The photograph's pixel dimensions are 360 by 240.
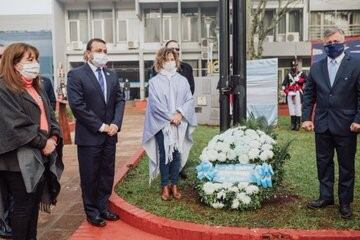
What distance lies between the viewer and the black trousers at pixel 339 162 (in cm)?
483

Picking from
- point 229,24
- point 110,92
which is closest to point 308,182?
point 229,24

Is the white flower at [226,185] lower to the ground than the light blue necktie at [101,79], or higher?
lower

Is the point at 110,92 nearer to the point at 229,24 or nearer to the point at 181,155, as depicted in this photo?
the point at 181,155

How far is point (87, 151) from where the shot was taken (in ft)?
16.2

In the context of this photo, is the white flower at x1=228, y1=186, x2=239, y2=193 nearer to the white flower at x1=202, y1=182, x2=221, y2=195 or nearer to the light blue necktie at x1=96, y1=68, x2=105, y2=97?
the white flower at x1=202, y1=182, x2=221, y2=195

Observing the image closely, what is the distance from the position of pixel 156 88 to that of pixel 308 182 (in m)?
2.42

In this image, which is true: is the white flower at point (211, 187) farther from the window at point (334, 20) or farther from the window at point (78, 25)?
the window at point (78, 25)

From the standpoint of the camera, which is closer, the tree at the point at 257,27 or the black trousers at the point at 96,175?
the black trousers at the point at 96,175

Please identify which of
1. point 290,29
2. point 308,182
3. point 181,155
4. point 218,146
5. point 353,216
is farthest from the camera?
point 290,29

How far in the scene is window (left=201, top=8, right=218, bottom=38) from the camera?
31344 mm

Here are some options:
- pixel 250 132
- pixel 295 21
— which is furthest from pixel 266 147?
pixel 295 21

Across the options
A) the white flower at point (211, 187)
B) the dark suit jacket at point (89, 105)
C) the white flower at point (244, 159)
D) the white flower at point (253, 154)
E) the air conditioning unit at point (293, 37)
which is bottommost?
the white flower at point (211, 187)

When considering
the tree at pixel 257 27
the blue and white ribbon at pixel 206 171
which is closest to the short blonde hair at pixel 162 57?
the blue and white ribbon at pixel 206 171

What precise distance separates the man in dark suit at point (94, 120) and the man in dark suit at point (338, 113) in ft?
7.02
